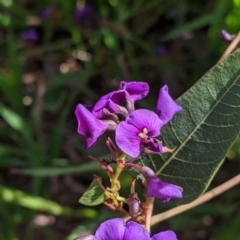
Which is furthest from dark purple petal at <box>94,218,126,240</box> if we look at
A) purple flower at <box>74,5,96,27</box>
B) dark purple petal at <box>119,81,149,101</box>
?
purple flower at <box>74,5,96,27</box>

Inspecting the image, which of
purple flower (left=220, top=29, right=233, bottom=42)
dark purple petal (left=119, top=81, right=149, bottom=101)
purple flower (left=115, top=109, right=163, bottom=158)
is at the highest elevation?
purple flower (left=220, top=29, right=233, bottom=42)

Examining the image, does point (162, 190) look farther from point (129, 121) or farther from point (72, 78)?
point (72, 78)

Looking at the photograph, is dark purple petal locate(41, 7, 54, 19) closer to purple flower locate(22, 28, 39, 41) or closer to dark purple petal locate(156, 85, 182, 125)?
purple flower locate(22, 28, 39, 41)

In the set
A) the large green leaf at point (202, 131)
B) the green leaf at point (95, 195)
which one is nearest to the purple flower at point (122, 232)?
the green leaf at point (95, 195)

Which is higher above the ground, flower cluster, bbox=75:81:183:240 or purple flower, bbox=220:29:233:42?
purple flower, bbox=220:29:233:42

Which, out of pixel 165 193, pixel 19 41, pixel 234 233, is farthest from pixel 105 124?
pixel 19 41

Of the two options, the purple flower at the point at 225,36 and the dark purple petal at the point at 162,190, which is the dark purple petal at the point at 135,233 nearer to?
the dark purple petal at the point at 162,190
